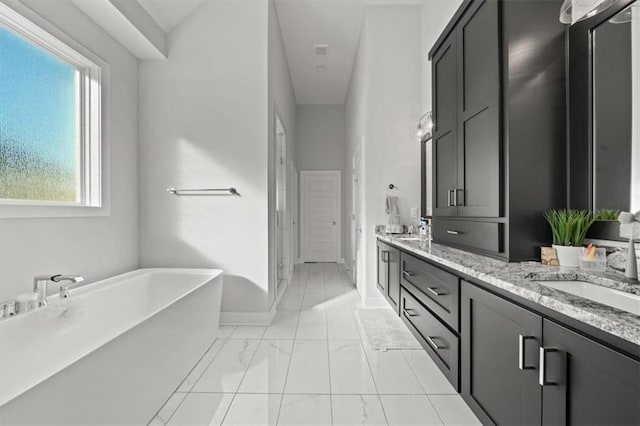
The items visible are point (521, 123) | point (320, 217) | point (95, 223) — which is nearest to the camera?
point (521, 123)

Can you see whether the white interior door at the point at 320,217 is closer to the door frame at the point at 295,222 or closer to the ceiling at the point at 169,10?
the door frame at the point at 295,222

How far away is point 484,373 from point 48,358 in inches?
87.4

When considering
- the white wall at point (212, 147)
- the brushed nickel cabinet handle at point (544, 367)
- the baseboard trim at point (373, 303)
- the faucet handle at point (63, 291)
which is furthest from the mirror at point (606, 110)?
the faucet handle at point (63, 291)

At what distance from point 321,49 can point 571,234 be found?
4.07m

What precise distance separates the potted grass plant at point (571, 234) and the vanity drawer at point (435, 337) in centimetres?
58

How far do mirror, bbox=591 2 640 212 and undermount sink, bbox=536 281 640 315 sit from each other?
387 mm

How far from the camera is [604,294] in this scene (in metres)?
1.08

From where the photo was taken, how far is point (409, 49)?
3.56 m

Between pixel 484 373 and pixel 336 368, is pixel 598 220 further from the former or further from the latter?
pixel 336 368

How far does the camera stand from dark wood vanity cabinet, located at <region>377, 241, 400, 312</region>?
253 cm

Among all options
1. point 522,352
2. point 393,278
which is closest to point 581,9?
point 522,352

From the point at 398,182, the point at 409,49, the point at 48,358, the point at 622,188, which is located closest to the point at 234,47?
the point at 409,49

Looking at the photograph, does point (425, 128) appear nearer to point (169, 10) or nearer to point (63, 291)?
point (169, 10)

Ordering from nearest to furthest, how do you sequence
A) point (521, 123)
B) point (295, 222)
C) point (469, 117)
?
point (521, 123)
point (469, 117)
point (295, 222)
